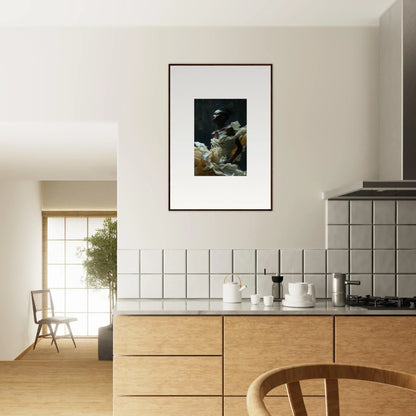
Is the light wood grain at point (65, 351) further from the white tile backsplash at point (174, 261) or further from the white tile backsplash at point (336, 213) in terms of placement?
the white tile backsplash at point (336, 213)

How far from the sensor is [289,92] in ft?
10.6

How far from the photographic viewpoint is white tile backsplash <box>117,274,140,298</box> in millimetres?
3150

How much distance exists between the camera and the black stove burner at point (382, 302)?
2789 millimetres

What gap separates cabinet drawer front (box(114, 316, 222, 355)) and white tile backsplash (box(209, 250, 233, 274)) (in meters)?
0.54

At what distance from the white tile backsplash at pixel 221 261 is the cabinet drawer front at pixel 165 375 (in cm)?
65

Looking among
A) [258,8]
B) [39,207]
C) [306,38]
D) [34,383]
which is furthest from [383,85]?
[39,207]

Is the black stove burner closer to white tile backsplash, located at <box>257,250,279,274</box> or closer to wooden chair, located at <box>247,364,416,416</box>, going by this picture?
white tile backsplash, located at <box>257,250,279,274</box>

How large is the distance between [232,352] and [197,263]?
2.24 feet

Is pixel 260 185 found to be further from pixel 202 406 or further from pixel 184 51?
pixel 202 406

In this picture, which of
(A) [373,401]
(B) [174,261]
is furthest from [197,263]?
(A) [373,401]

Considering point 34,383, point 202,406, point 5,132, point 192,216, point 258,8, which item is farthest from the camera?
point 34,383

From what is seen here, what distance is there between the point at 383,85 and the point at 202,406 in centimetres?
213

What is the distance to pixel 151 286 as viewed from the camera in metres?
3.16

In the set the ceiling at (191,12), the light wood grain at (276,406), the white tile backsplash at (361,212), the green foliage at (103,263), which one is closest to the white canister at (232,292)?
the light wood grain at (276,406)
